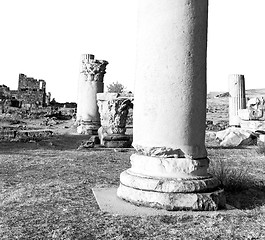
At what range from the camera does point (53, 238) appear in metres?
2.83

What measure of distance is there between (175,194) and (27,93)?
148ft

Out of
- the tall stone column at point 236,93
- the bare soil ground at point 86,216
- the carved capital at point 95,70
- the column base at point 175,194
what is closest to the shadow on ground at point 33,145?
the bare soil ground at point 86,216

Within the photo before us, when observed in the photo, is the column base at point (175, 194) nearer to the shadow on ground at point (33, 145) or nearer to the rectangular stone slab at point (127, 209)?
the rectangular stone slab at point (127, 209)

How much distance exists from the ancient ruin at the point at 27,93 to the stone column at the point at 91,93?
1110 inches

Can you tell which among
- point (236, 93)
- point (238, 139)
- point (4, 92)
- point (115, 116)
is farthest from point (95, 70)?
point (4, 92)

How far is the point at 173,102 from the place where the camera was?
3.95 m

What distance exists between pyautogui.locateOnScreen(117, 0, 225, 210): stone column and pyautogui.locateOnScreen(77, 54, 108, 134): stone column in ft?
43.6

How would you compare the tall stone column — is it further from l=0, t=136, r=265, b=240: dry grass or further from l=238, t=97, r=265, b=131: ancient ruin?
l=0, t=136, r=265, b=240: dry grass

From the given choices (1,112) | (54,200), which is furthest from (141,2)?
(1,112)

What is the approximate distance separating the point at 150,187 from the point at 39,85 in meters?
45.6

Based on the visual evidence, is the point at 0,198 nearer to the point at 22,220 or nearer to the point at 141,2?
the point at 22,220

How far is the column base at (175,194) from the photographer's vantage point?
3.74 meters

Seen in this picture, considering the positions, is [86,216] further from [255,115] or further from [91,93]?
[91,93]

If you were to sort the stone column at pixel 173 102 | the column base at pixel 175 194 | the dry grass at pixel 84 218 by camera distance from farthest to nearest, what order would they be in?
1. the stone column at pixel 173 102
2. the column base at pixel 175 194
3. the dry grass at pixel 84 218
